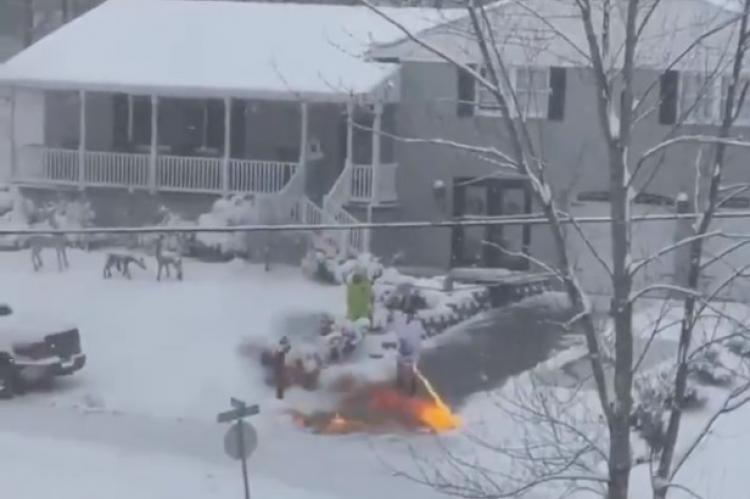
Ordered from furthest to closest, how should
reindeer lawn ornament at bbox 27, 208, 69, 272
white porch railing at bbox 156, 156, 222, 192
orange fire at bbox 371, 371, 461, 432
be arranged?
white porch railing at bbox 156, 156, 222, 192
reindeer lawn ornament at bbox 27, 208, 69, 272
orange fire at bbox 371, 371, 461, 432

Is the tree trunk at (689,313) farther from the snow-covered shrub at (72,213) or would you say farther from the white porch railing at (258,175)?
the white porch railing at (258,175)

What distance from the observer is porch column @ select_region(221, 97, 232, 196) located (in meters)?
20.9

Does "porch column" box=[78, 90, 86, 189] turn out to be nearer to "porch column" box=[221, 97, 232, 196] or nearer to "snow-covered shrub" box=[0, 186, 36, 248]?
"snow-covered shrub" box=[0, 186, 36, 248]

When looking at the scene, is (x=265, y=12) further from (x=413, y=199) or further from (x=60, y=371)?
(x=60, y=371)

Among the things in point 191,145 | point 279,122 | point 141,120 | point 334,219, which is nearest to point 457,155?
point 334,219

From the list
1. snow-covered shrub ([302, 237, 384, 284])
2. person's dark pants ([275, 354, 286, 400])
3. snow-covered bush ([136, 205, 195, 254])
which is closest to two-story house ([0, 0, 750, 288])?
snow-covered shrub ([302, 237, 384, 284])

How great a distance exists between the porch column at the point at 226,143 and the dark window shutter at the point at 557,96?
4164mm

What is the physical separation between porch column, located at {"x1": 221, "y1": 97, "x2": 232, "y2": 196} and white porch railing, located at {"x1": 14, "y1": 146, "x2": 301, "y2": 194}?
2.0 inches

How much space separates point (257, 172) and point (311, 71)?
58.6 inches

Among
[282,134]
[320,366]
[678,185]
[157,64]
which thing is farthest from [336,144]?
[320,366]

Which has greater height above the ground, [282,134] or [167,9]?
[167,9]

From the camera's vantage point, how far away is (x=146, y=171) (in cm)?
2139

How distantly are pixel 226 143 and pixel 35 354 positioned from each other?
687cm

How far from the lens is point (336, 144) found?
21594 mm
